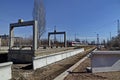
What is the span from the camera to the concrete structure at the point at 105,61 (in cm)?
1066

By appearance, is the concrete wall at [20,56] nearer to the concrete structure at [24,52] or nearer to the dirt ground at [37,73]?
the concrete structure at [24,52]

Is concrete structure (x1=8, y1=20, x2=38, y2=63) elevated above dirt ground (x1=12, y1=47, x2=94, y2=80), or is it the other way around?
concrete structure (x1=8, y1=20, x2=38, y2=63)

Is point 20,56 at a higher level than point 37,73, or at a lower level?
higher

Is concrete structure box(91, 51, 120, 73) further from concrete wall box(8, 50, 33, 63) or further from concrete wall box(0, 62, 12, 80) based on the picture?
concrete wall box(8, 50, 33, 63)

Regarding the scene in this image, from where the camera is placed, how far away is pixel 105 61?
10.9 m

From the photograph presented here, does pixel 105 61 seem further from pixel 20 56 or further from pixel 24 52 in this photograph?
pixel 20 56

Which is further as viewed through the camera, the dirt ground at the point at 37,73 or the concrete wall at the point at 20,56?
the concrete wall at the point at 20,56

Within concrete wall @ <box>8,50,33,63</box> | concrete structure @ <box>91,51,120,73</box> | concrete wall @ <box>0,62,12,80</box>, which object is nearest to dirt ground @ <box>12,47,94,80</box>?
concrete wall @ <box>0,62,12,80</box>

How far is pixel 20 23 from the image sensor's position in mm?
26516

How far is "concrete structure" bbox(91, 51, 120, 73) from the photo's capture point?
10.7 m

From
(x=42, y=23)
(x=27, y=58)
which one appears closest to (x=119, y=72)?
(x=27, y=58)

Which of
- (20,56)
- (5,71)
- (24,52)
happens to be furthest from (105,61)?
(20,56)

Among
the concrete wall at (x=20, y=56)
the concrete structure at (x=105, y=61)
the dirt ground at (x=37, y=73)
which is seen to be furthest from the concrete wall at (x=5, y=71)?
the concrete wall at (x=20, y=56)

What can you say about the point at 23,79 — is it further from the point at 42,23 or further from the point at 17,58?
the point at 42,23
